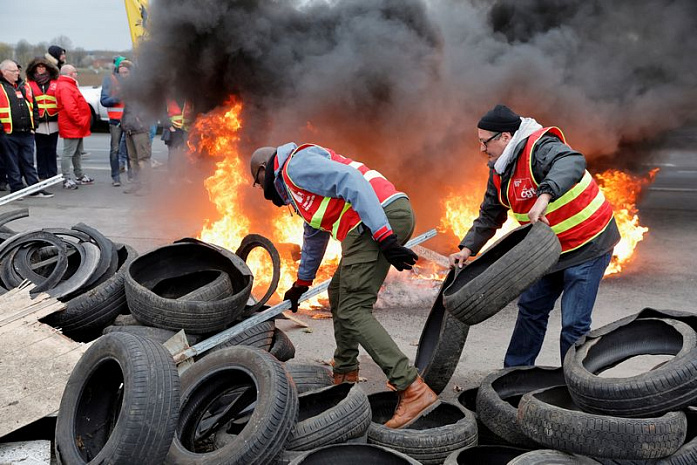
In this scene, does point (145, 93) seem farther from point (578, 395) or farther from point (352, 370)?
point (578, 395)

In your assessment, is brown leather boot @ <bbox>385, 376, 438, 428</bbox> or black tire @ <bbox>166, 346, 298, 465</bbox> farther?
brown leather boot @ <bbox>385, 376, 438, 428</bbox>

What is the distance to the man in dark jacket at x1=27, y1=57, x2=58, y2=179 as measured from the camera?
12055mm

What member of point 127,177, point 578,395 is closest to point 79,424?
point 578,395

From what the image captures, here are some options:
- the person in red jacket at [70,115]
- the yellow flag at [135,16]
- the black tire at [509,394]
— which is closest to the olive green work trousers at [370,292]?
the black tire at [509,394]

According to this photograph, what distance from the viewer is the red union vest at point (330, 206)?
13.9 ft

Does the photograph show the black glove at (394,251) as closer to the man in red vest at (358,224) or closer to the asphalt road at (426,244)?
the man in red vest at (358,224)

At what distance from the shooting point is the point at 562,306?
4320 mm

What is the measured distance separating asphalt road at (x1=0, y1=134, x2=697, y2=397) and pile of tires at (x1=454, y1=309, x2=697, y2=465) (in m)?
1.19

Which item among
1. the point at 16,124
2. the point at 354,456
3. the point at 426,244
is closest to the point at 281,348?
the point at 354,456

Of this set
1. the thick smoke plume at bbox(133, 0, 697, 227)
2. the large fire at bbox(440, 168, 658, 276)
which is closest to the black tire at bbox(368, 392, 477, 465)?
the large fire at bbox(440, 168, 658, 276)

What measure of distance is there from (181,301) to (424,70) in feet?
18.6

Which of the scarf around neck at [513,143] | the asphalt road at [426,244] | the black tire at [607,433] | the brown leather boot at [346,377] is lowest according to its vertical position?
the asphalt road at [426,244]

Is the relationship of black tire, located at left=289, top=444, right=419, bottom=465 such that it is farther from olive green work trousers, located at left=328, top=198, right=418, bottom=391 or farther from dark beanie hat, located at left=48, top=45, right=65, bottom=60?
dark beanie hat, located at left=48, top=45, right=65, bottom=60

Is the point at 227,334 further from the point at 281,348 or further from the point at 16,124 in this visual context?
the point at 16,124
